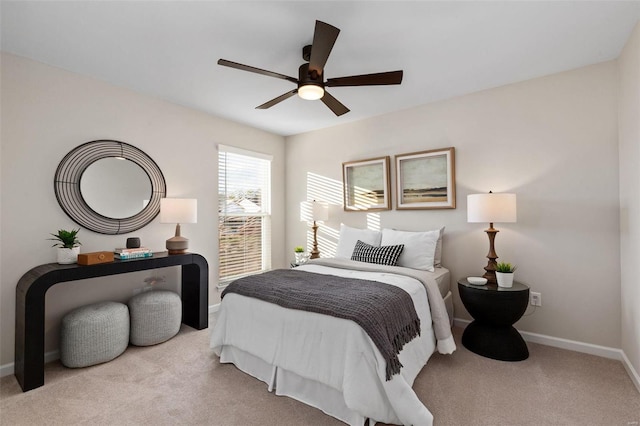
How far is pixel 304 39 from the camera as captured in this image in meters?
2.17

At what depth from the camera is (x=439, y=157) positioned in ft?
11.1

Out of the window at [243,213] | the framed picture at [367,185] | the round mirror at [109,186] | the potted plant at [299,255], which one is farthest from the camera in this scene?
the potted plant at [299,255]

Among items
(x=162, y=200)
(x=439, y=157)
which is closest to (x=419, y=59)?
(x=439, y=157)

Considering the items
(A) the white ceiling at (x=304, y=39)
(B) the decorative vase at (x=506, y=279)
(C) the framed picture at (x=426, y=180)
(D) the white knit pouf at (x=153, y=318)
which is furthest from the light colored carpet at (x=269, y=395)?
(A) the white ceiling at (x=304, y=39)

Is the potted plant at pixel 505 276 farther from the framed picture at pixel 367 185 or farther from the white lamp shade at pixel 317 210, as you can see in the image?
the white lamp shade at pixel 317 210

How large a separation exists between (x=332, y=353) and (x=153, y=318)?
199 centimetres

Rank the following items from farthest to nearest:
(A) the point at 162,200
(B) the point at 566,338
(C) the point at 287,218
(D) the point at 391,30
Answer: (C) the point at 287,218 < (A) the point at 162,200 < (B) the point at 566,338 < (D) the point at 391,30

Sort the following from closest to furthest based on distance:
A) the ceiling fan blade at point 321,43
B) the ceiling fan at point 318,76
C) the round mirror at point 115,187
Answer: the ceiling fan blade at point 321,43 → the ceiling fan at point 318,76 → the round mirror at point 115,187

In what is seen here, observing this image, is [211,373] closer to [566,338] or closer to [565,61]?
[566,338]

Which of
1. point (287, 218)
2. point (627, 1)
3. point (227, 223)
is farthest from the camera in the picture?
point (287, 218)

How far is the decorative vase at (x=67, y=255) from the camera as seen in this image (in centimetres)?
241

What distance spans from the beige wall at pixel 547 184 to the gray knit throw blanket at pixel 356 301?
146 centimetres

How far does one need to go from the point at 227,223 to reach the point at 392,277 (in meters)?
2.42

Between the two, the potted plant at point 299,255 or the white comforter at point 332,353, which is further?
the potted plant at point 299,255
